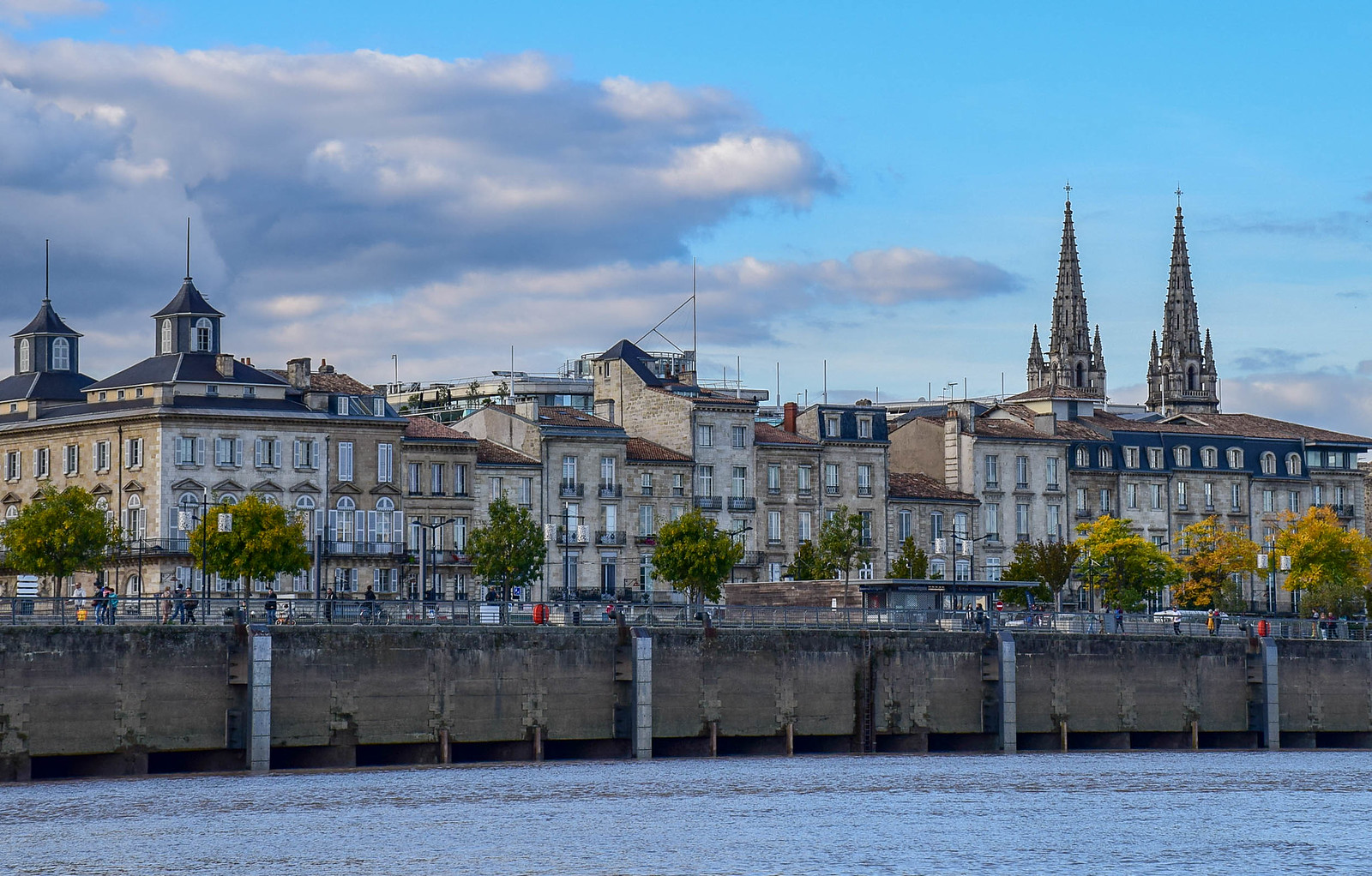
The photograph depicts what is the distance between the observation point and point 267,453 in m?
122

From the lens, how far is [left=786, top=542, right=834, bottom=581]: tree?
132 metres

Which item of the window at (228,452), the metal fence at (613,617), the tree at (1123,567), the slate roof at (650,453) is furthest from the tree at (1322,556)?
the window at (228,452)

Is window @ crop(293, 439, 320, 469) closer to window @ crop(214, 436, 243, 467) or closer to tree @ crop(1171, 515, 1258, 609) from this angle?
window @ crop(214, 436, 243, 467)

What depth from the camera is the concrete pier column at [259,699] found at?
82.9 metres

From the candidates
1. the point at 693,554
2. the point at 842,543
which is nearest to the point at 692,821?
the point at 693,554

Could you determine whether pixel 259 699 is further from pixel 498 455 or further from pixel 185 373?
pixel 498 455

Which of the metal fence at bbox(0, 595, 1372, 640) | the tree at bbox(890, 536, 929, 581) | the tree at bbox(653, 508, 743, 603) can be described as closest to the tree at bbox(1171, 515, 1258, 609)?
the tree at bbox(890, 536, 929, 581)

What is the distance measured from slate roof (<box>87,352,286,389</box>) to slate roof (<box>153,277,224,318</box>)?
2.17 meters


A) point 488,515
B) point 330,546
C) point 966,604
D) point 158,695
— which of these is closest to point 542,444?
point 488,515

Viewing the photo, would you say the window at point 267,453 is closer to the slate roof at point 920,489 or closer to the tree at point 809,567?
the tree at point 809,567

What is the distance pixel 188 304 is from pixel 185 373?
5.24 meters

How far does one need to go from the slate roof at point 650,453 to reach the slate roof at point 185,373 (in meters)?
17.9

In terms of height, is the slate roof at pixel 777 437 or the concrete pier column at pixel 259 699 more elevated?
the slate roof at pixel 777 437

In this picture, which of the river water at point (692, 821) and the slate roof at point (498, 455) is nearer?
the river water at point (692, 821)
